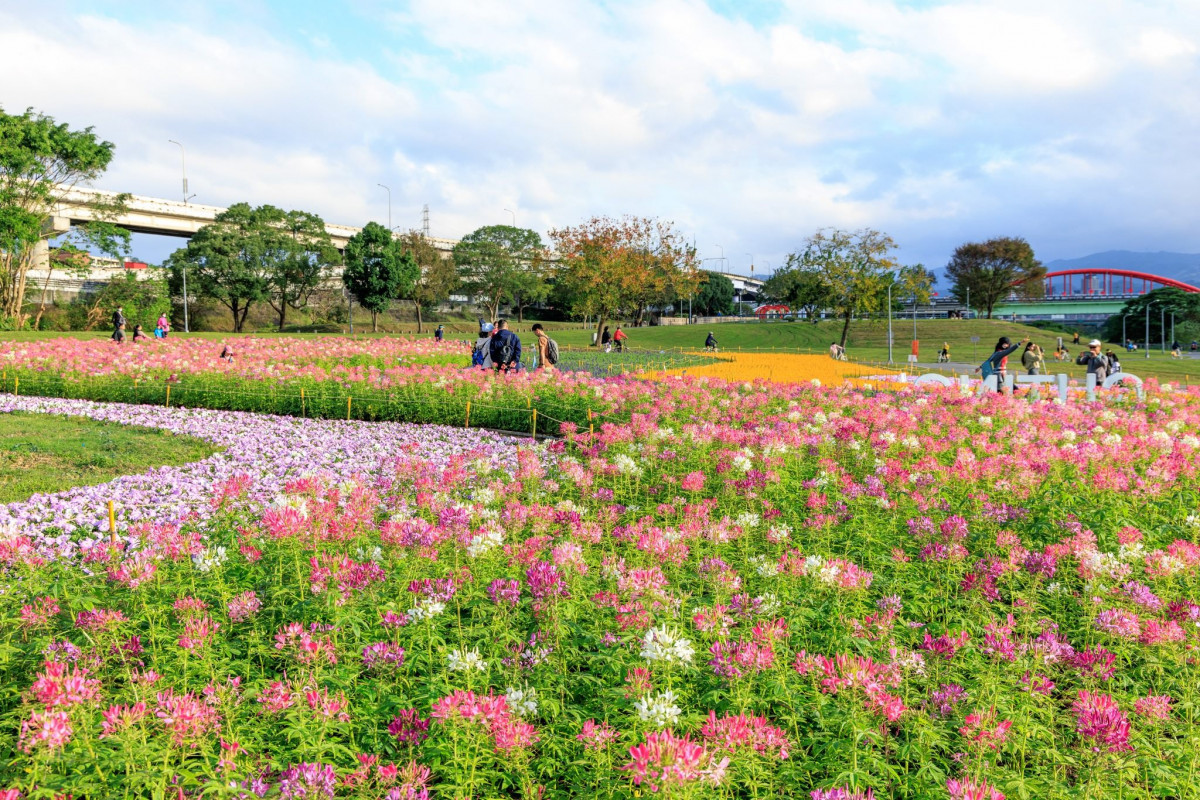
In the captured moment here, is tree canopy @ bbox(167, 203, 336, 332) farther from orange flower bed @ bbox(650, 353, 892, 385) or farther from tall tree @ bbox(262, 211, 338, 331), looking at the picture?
orange flower bed @ bbox(650, 353, 892, 385)

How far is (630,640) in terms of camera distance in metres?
3.20

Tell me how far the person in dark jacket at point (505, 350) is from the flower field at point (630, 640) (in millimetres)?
8381

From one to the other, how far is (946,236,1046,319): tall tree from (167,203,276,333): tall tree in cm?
7606

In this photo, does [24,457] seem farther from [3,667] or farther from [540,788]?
[540,788]

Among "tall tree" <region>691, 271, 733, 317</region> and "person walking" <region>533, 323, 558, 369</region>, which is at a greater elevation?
"tall tree" <region>691, 271, 733, 317</region>

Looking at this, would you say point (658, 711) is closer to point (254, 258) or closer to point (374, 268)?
→ point (374, 268)

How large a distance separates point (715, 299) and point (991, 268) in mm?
40936

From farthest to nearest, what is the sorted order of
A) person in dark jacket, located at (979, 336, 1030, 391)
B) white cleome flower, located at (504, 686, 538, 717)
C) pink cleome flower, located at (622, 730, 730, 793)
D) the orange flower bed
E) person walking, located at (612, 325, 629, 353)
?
person walking, located at (612, 325, 629, 353)
the orange flower bed
person in dark jacket, located at (979, 336, 1030, 391)
white cleome flower, located at (504, 686, 538, 717)
pink cleome flower, located at (622, 730, 730, 793)

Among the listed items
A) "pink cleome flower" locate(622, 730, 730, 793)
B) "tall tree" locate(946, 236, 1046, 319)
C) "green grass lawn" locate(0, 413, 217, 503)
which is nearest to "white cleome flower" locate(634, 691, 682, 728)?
"pink cleome flower" locate(622, 730, 730, 793)

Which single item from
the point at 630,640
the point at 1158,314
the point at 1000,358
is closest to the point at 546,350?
the point at 1000,358

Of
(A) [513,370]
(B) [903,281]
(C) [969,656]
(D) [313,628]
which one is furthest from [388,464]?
(B) [903,281]

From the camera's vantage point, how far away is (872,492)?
5.60m

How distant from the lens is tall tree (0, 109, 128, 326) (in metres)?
36.4

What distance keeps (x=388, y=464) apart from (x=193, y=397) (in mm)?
11713
